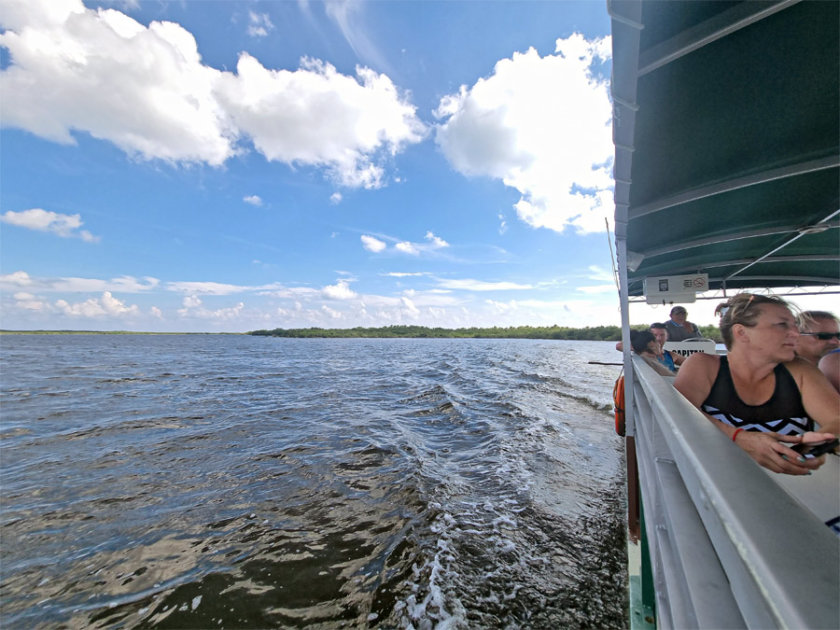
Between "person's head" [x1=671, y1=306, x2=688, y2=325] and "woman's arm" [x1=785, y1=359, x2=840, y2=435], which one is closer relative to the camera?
"woman's arm" [x1=785, y1=359, x2=840, y2=435]

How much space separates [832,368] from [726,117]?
1.75 m

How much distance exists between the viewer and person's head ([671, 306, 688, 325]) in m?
A: 6.58

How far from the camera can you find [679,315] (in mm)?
6586

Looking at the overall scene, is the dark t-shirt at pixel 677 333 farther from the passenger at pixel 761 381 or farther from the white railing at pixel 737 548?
the white railing at pixel 737 548

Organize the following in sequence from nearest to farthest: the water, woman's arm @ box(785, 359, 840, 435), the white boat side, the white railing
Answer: the white railing, the white boat side, woman's arm @ box(785, 359, 840, 435), the water

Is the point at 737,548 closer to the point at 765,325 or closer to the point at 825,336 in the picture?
the point at 765,325

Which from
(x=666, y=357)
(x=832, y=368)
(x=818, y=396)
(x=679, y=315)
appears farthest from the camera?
(x=679, y=315)

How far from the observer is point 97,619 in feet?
8.72

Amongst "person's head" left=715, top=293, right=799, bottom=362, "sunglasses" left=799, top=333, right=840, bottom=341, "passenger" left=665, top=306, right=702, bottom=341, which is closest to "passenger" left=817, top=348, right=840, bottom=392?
"sunglasses" left=799, top=333, right=840, bottom=341

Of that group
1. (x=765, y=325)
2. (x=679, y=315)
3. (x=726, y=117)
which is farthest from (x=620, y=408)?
(x=679, y=315)

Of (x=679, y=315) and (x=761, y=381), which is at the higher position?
(x=679, y=315)

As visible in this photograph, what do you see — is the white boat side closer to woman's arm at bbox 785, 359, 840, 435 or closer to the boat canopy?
the boat canopy

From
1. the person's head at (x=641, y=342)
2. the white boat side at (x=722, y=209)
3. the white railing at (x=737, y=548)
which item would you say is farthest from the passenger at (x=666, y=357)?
the white railing at (x=737, y=548)

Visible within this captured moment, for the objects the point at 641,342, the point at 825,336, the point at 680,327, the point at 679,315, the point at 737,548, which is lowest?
the point at 737,548
